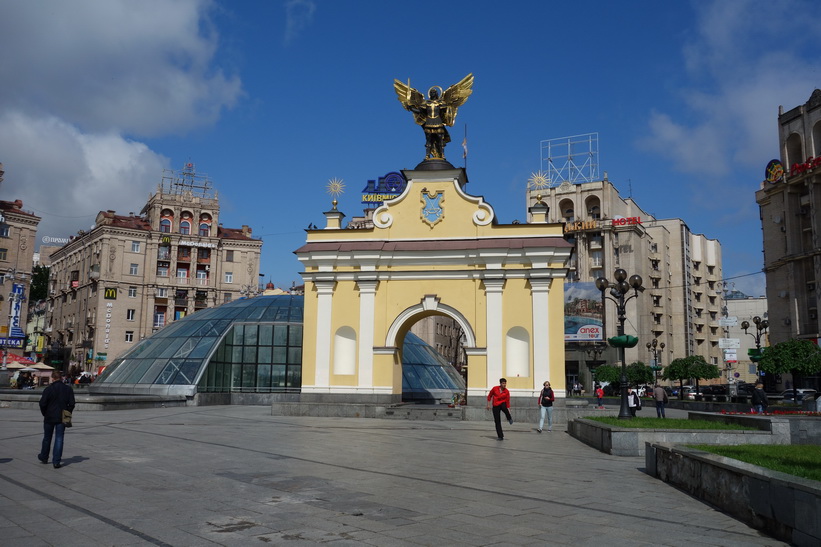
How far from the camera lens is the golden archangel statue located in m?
28.7

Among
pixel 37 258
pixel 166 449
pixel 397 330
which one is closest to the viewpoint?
pixel 166 449

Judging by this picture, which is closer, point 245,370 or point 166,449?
point 166,449

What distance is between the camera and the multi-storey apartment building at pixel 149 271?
71.3 m

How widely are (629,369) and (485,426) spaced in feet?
127

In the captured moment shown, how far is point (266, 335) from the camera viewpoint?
36562 mm

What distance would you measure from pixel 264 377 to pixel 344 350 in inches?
391

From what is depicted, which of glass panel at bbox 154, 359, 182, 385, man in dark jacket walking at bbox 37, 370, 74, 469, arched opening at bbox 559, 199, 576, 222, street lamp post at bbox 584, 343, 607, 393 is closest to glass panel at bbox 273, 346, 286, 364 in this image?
glass panel at bbox 154, 359, 182, 385

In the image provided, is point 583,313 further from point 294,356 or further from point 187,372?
point 187,372

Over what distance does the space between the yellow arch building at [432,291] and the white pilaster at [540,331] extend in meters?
0.04

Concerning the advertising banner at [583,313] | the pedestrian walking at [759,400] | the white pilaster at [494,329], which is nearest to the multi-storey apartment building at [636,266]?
the advertising banner at [583,313]

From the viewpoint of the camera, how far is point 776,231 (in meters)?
58.8

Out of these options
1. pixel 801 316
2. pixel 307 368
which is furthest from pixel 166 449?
pixel 801 316

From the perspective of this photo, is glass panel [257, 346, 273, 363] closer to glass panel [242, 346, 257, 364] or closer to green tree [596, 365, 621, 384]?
glass panel [242, 346, 257, 364]

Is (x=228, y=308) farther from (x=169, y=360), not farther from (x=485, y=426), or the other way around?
(x=485, y=426)
